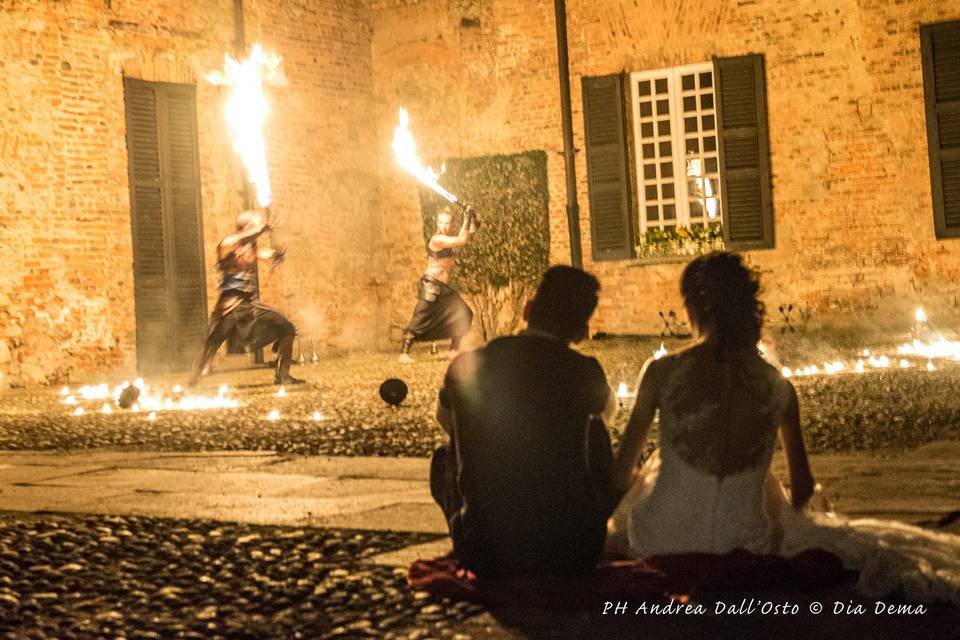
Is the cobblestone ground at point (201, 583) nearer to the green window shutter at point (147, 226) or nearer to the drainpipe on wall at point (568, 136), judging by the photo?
the green window shutter at point (147, 226)

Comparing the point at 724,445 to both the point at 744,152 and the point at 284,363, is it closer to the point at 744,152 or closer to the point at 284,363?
the point at 284,363

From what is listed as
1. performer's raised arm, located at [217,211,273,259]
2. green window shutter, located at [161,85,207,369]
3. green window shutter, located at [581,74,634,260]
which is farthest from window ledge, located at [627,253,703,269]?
performer's raised arm, located at [217,211,273,259]

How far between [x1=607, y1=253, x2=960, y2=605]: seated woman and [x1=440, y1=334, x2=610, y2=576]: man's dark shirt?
242 millimetres

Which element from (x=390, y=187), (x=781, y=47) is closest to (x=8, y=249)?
(x=390, y=187)

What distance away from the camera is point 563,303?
13.5 ft

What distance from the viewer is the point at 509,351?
4.09 metres

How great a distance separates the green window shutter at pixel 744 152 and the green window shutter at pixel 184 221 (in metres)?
6.78

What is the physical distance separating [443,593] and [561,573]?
38 centimetres

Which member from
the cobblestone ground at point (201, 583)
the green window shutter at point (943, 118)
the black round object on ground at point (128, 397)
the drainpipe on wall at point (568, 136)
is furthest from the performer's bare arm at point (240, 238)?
the green window shutter at point (943, 118)

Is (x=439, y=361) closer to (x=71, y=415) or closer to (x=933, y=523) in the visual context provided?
(x=71, y=415)

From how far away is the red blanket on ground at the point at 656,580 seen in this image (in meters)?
3.92

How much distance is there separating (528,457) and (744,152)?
531 inches

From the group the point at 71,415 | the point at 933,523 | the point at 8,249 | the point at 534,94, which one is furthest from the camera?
the point at 534,94

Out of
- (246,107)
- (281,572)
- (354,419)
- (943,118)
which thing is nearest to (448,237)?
(246,107)
